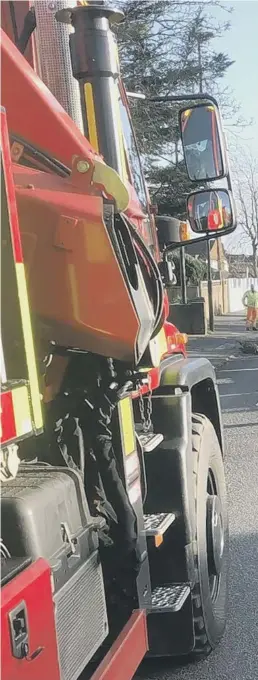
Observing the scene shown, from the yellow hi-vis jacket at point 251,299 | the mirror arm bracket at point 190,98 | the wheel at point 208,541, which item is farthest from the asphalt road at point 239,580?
the yellow hi-vis jacket at point 251,299

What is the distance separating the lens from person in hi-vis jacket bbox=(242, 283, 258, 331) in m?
25.3

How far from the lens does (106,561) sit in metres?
2.80

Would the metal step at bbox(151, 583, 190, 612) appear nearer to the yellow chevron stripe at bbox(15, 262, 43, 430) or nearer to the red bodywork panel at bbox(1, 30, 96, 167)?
the yellow chevron stripe at bbox(15, 262, 43, 430)

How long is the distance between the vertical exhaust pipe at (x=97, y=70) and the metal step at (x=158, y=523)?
1.29 meters

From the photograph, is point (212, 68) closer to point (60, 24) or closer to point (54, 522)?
point (60, 24)

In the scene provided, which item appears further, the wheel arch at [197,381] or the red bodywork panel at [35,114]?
the wheel arch at [197,381]

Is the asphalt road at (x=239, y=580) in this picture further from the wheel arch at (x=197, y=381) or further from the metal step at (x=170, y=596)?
the wheel arch at (x=197, y=381)

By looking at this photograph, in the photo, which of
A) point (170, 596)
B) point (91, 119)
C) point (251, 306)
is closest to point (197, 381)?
point (170, 596)

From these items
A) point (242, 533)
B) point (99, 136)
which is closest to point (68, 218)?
point (99, 136)

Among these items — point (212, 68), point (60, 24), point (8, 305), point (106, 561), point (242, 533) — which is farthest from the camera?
point (212, 68)

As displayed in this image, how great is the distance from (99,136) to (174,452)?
4.34 ft

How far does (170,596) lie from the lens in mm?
3205

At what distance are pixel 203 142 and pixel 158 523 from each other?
168cm

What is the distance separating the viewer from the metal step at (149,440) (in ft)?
10.3
